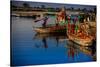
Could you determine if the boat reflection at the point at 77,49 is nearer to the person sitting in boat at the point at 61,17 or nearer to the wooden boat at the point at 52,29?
the wooden boat at the point at 52,29

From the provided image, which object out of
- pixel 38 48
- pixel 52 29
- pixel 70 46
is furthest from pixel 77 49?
pixel 38 48

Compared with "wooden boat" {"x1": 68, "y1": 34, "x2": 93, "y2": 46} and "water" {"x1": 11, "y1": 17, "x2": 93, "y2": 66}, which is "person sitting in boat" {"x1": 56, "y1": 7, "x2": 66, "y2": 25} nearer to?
"water" {"x1": 11, "y1": 17, "x2": 93, "y2": 66}

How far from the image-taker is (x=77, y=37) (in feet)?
10.3

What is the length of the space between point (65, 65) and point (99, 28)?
842mm

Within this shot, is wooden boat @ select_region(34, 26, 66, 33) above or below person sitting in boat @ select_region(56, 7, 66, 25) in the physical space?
below

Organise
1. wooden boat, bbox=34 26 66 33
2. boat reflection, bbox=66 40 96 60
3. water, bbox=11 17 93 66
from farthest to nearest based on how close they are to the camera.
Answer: boat reflection, bbox=66 40 96 60 < wooden boat, bbox=34 26 66 33 < water, bbox=11 17 93 66

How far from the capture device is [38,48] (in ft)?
9.53

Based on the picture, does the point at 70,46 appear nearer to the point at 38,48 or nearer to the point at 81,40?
the point at 81,40

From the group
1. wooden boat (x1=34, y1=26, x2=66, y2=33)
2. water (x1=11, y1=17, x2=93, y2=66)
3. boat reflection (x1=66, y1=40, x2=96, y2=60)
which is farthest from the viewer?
boat reflection (x1=66, y1=40, x2=96, y2=60)

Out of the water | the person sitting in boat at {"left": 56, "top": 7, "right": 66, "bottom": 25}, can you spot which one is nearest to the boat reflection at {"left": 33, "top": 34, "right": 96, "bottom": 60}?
the water

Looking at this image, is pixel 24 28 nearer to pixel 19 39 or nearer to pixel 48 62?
pixel 19 39

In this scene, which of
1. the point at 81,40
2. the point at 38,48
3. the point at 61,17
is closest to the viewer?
the point at 38,48

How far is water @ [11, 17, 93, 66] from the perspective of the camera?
2797mm
